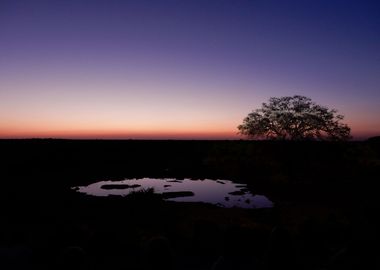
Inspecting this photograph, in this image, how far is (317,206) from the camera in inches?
670

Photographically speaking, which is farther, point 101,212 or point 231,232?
point 101,212

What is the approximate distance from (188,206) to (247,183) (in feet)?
36.3

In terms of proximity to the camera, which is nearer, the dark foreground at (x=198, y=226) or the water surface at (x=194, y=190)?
the dark foreground at (x=198, y=226)

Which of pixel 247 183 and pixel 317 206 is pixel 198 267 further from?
pixel 247 183

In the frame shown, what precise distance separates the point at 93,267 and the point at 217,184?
63.1ft

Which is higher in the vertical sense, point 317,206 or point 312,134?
point 312,134

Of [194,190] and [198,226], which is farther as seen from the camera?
[194,190]

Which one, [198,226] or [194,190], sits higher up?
[198,226]

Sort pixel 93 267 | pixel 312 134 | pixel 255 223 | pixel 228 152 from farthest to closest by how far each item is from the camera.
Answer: pixel 228 152 → pixel 312 134 → pixel 255 223 → pixel 93 267

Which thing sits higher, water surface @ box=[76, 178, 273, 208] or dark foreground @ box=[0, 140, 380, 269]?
dark foreground @ box=[0, 140, 380, 269]

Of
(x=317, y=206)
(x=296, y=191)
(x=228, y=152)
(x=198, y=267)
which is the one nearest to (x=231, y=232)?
(x=198, y=267)

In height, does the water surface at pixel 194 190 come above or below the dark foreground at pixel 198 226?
below

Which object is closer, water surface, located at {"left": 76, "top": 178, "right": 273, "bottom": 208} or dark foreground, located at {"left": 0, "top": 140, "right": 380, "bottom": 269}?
dark foreground, located at {"left": 0, "top": 140, "right": 380, "bottom": 269}

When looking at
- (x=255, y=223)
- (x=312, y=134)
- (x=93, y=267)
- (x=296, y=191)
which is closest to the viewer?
(x=93, y=267)
